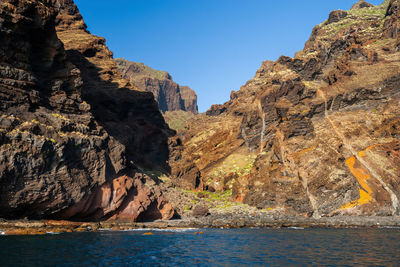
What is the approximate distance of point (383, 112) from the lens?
8125cm

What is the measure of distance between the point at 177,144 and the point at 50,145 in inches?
2656

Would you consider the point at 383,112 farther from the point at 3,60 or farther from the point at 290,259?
the point at 3,60

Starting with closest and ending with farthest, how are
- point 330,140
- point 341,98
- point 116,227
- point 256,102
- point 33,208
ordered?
point 33,208, point 116,227, point 330,140, point 341,98, point 256,102

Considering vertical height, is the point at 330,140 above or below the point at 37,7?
below

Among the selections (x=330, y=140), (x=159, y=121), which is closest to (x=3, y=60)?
(x=159, y=121)


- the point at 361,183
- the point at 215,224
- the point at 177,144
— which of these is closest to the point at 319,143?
the point at 361,183

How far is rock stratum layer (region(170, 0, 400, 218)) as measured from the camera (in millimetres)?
A: 70188

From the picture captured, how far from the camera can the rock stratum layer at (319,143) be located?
230ft

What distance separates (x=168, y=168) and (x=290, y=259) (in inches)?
2971

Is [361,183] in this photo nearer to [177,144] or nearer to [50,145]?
[177,144]

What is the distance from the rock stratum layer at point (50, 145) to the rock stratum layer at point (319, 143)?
3153 cm

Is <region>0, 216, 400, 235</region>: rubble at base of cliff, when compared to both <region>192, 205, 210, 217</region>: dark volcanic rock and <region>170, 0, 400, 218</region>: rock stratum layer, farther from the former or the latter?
<region>170, 0, 400, 218</region>: rock stratum layer

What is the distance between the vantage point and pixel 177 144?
110m

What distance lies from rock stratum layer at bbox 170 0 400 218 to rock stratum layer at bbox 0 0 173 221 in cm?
3153
